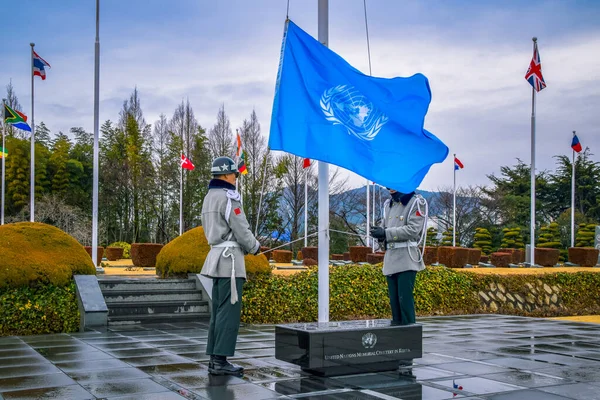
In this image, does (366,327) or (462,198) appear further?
(462,198)

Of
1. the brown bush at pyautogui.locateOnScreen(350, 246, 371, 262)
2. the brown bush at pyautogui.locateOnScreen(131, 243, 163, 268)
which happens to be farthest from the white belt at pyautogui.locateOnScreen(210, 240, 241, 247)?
the brown bush at pyautogui.locateOnScreen(350, 246, 371, 262)


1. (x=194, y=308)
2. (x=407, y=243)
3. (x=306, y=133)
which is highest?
(x=306, y=133)

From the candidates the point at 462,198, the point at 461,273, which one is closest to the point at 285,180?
the point at 462,198

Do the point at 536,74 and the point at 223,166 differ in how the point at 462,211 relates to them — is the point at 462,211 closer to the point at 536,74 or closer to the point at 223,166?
the point at 536,74

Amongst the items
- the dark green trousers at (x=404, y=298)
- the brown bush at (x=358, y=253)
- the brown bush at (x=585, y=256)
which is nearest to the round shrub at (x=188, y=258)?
the dark green trousers at (x=404, y=298)

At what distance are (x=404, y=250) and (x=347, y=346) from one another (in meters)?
1.37

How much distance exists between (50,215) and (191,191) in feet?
33.2

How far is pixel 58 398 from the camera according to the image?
4.92 meters

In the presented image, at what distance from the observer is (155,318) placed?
34.4 ft

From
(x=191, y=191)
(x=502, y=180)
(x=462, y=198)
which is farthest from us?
(x=502, y=180)

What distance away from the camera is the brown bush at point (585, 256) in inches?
1044

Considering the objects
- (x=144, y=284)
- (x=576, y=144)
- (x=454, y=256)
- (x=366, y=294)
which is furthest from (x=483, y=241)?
(x=144, y=284)

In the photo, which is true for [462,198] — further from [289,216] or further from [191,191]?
Answer: [191,191]

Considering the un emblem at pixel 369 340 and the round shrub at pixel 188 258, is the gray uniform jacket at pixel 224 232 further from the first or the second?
the round shrub at pixel 188 258
